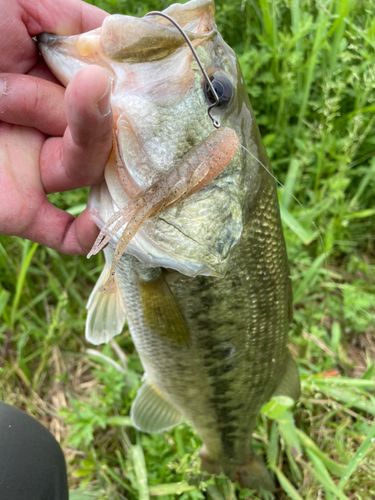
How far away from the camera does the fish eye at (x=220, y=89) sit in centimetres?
103

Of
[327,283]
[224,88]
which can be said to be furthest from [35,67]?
[327,283]

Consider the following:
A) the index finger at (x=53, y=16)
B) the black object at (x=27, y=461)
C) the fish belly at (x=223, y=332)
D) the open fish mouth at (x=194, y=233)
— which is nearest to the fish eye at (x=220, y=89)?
the open fish mouth at (x=194, y=233)

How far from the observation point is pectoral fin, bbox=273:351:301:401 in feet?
5.57

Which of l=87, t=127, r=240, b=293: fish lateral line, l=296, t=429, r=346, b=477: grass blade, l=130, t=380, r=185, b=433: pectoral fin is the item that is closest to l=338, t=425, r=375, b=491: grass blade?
l=296, t=429, r=346, b=477: grass blade

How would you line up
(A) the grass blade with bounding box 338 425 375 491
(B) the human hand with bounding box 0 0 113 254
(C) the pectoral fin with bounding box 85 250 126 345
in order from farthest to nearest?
(C) the pectoral fin with bounding box 85 250 126 345 → (A) the grass blade with bounding box 338 425 375 491 → (B) the human hand with bounding box 0 0 113 254

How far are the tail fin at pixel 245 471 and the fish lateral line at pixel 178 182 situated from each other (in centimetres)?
136

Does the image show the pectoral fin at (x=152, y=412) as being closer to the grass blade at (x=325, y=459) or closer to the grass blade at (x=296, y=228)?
the grass blade at (x=325, y=459)

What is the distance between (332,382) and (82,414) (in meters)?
1.27

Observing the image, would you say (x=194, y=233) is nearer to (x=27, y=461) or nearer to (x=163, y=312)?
(x=163, y=312)

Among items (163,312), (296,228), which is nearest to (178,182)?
(163,312)

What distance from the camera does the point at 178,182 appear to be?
3.27 ft

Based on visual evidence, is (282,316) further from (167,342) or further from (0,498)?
(0,498)

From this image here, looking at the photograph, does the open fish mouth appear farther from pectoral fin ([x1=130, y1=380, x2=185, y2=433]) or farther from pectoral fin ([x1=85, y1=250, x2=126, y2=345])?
pectoral fin ([x1=130, y1=380, x2=185, y2=433])

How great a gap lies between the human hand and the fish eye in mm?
329
